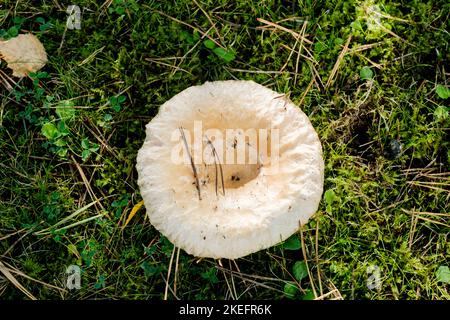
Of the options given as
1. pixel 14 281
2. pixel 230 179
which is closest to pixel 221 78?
pixel 230 179

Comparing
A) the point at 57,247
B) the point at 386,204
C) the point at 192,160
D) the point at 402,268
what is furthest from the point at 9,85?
the point at 402,268

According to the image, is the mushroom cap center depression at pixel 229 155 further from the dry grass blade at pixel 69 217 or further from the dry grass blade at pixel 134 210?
the dry grass blade at pixel 69 217

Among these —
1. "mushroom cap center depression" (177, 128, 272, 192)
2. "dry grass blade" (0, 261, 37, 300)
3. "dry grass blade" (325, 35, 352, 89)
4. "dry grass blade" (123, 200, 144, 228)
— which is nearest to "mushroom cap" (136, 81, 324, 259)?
"mushroom cap center depression" (177, 128, 272, 192)

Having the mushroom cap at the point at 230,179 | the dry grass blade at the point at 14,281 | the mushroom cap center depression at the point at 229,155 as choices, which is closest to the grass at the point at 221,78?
the dry grass blade at the point at 14,281

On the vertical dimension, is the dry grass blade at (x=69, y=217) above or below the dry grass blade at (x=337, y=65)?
below

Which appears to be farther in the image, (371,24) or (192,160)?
(371,24)

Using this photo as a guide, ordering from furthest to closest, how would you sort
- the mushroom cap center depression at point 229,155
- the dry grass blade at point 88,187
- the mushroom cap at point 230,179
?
the dry grass blade at point 88,187, the mushroom cap center depression at point 229,155, the mushroom cap at point 230,179
